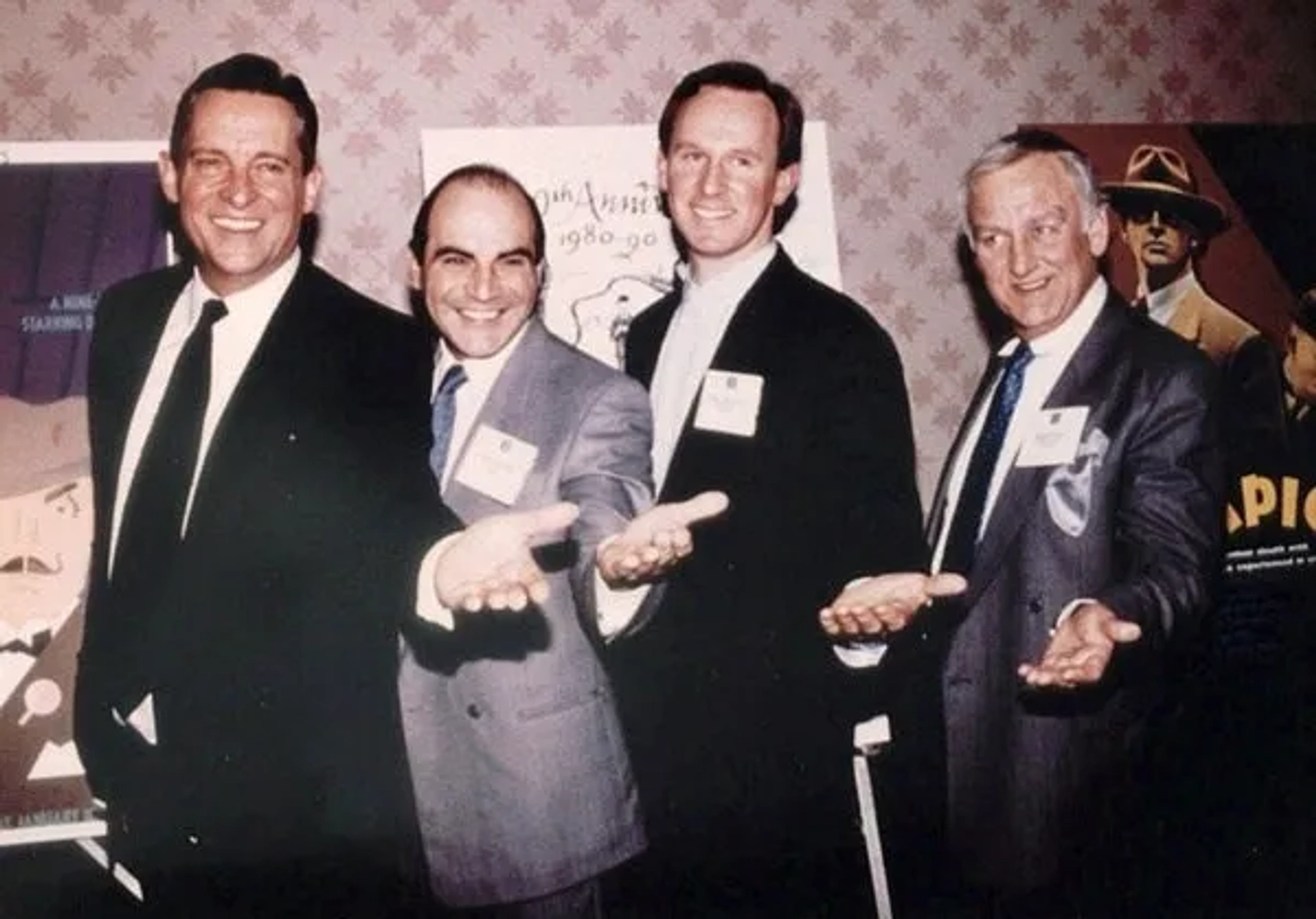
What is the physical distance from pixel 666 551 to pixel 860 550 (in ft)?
2.08

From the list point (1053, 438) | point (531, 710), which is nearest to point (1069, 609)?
point (1053, 438)

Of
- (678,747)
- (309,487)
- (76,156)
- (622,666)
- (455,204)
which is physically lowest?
(678,747)

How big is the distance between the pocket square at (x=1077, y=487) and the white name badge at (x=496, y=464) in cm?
95

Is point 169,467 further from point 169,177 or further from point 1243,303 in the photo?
point 1243,303

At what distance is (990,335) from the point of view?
2684mm

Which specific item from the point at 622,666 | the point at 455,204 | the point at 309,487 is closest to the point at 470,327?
the point at 455,204

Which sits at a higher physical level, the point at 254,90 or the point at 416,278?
the point at 254,90

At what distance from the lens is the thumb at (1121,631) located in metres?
1.83

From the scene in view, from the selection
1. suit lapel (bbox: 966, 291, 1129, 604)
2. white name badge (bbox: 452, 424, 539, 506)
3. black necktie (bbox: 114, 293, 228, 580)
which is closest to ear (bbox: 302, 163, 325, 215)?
black necktie (bbox: 114, 293, 228, 580)

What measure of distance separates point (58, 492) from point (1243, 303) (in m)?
2.53

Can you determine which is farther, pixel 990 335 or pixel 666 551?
pixel 990 335

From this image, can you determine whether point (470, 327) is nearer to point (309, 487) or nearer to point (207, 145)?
point (309, 487)

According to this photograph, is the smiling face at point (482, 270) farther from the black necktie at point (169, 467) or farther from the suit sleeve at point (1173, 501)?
the suit sleeve at point (1173, 501)

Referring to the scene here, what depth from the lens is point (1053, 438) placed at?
2.22 metres
